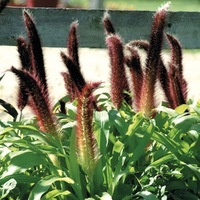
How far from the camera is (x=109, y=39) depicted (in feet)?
8.70

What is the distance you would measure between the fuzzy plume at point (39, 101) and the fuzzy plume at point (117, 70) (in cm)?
34

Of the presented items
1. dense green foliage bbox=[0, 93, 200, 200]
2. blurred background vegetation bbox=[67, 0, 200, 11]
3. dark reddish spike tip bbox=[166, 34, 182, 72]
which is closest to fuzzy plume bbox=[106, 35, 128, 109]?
dense green foliage bbox=[0, 93, 200, 200]

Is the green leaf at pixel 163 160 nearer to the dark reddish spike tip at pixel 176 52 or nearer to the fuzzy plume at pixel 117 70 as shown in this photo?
the fuzzy plume at pixel 117 70

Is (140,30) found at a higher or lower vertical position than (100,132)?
higher

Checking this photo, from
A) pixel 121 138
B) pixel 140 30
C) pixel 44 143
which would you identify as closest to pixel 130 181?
pixel 121 138

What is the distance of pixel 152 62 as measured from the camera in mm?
2604

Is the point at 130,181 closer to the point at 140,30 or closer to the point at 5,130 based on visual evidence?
the point at 5,130

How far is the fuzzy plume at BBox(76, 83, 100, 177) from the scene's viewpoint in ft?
7.24

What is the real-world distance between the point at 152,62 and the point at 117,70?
145 mm

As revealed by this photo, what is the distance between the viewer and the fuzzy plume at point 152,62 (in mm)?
2555

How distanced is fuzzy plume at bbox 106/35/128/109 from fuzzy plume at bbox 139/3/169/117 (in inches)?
3.5

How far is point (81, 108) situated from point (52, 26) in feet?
7.65

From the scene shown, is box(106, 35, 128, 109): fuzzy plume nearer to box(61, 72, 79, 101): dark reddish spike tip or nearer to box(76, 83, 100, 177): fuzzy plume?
box(61, 72, 79, 101): dark reddish spike tip

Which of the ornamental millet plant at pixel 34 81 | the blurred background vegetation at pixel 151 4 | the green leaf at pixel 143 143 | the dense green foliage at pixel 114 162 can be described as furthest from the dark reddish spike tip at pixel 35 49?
the blurred background vegetation at pixel 151 4
